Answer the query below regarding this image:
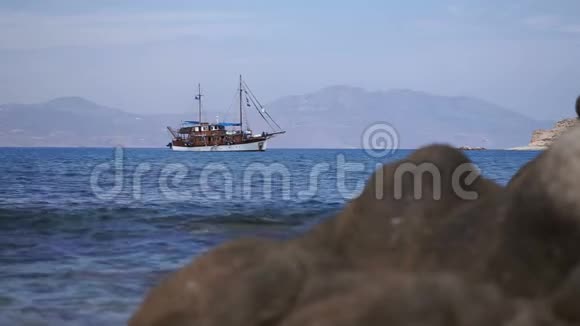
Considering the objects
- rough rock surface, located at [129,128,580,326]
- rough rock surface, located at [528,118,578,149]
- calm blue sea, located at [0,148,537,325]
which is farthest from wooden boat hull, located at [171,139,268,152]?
rough rock surface, located at [129,128,580,326]

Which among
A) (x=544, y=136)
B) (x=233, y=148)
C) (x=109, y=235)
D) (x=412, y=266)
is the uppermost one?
(x=544, y=136)

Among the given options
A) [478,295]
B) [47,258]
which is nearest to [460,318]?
[478,295]

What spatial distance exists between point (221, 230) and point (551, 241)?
→ 1231 centimetres

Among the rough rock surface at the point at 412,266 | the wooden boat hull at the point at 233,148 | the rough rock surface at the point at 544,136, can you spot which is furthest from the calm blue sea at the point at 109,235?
the rough rock surface at the point at 544,136

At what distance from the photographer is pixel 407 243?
5.06 metres

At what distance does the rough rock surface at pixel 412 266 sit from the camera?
3.95 meters

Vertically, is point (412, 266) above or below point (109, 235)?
above

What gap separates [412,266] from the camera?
4902mm

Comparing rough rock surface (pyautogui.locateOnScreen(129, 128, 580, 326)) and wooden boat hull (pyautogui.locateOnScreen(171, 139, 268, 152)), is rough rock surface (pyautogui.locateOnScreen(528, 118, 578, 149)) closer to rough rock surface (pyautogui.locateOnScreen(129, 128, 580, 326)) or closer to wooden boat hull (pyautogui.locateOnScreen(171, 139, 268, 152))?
wooden boat hull (pyautogui.locateOnScreen(171, 139, 268, 152))

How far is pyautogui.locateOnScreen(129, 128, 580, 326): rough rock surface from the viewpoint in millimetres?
3953

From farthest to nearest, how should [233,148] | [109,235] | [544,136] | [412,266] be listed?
[544,136] → [233,148] → [109,235] → [412,266]

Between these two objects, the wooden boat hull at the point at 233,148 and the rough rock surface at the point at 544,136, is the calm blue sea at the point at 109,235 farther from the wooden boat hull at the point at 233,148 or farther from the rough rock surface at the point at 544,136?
the rough rock surface at the point at 544,136

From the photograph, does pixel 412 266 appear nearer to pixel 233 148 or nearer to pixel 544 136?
pixel 233 148

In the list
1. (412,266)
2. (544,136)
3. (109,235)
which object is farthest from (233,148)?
(412,266)
